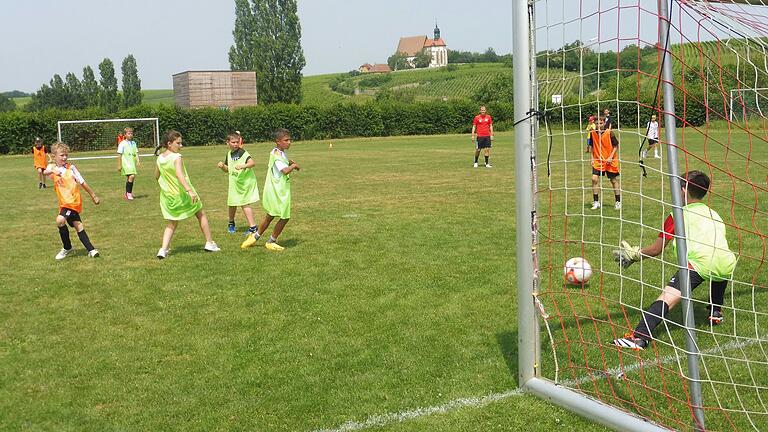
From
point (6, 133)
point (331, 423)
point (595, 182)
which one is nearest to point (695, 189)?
point (331, 423)

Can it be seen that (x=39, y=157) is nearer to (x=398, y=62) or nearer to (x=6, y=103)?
(x=6, y=103)

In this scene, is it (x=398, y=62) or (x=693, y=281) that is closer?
(x=693, y=281)

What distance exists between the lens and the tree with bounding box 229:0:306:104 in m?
64.7

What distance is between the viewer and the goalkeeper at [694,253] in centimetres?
555

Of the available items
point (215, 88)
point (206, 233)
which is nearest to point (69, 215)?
point (206, 233)

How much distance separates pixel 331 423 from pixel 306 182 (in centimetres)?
1532

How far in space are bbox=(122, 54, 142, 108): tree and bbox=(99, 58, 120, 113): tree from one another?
1310 mm

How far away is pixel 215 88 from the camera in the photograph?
189 ft

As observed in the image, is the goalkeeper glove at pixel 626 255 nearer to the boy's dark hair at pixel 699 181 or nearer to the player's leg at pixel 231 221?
the boy's dark hair at pixel 699 181

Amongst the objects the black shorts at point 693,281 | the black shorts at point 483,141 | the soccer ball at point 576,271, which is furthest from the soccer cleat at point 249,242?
the black shorts at point 483,141

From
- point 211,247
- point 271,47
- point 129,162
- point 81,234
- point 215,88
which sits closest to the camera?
point 81,234

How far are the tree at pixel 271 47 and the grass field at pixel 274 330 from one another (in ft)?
175

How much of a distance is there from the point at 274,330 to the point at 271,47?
2429 inches

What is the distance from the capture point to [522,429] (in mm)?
4344
